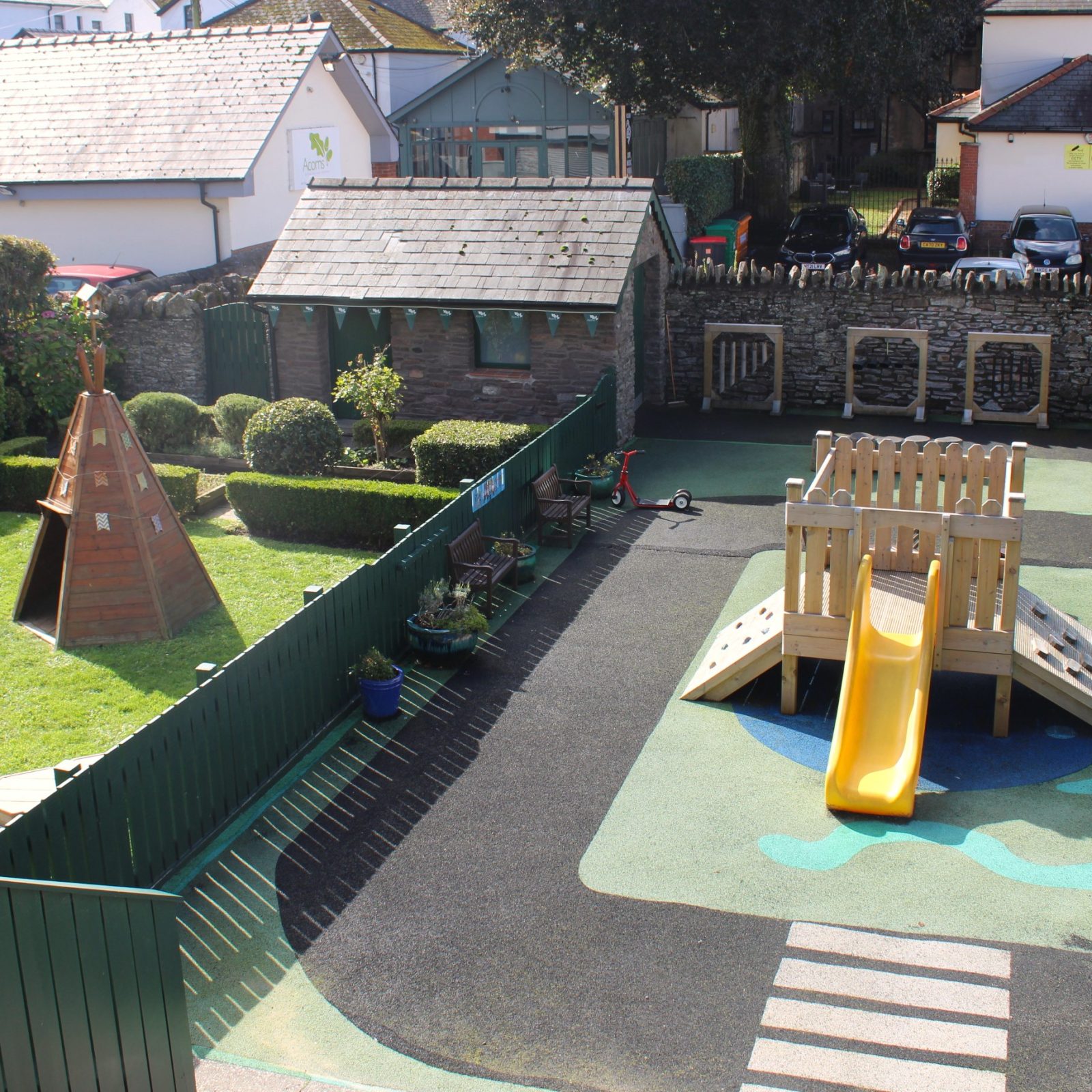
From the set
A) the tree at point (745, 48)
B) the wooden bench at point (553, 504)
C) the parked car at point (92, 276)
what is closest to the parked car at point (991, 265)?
the tree at point (745, 48)

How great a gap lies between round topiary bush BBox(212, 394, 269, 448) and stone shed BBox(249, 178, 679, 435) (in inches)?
68.9

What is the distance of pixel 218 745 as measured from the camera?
388 inches

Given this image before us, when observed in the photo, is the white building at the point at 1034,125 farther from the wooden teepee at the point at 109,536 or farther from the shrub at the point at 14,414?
the wooden teepee at the point at 109,536

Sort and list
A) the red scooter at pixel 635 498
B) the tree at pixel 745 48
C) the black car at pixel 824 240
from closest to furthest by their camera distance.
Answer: the red scooter at pixel 635 498 < the black car at pixel 824 240 < the tree at pixel 745 48

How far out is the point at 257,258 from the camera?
28.1 meters

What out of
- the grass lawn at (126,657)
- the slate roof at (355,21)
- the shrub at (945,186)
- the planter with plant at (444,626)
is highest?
the slate roof at (355,21)

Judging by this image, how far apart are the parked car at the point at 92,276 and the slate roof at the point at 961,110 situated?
28315mm

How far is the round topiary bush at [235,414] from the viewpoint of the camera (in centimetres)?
1981

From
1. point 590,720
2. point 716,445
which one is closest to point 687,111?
point 716,445

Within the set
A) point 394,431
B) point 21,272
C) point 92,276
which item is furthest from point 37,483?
point 92,276

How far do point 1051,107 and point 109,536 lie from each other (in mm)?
33402

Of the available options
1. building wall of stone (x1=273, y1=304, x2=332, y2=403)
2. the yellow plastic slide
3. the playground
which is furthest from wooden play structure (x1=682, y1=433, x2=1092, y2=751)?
building wall of stone (x1=273, y1=304, x2=332, y2=403)

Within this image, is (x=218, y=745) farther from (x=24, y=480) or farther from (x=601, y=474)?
(x=24, y=480)

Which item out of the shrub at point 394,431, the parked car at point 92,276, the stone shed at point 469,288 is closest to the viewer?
the shrub at point 394,431
